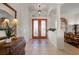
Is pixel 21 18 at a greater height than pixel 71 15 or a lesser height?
lesser

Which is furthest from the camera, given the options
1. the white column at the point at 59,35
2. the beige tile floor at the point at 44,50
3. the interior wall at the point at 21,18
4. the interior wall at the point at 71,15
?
the white column at the point at 59,35

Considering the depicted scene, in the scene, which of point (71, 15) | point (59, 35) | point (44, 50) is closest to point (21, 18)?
point (44, 50)

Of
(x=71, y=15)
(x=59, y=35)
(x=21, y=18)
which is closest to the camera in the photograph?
(x=21, y=18)

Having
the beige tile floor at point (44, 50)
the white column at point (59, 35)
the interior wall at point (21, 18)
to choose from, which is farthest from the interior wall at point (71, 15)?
the interior wall at point (21, 18)

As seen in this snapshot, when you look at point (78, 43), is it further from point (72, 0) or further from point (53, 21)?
point (72, 0)

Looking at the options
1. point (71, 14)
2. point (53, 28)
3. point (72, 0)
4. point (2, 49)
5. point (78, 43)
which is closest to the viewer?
point (72, 0)

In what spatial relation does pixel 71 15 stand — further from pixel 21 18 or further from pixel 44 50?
pixel 21 18

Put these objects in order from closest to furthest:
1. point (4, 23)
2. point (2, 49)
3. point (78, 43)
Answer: point (2, 49)
point (4, 23)
point (78, 43)

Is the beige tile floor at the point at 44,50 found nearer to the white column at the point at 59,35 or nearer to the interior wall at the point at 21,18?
the white column at the point at 59,35

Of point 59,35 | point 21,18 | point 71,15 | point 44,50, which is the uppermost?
point 71,15

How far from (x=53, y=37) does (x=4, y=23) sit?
170 inches

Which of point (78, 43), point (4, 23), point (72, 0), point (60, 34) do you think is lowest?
point (78, 43)

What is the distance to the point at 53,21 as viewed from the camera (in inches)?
271
